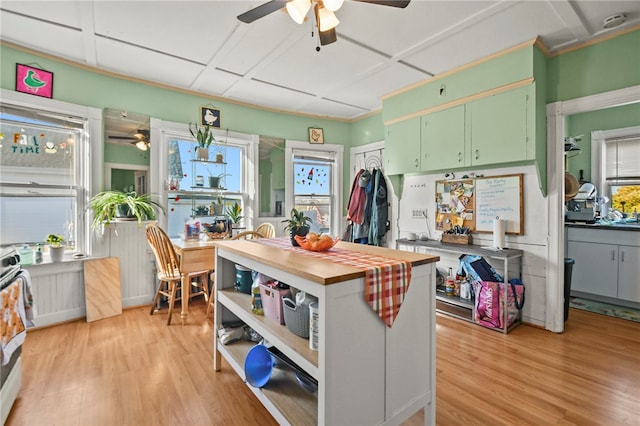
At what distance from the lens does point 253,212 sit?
4133mm

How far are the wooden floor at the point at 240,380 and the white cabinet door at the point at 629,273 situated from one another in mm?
565

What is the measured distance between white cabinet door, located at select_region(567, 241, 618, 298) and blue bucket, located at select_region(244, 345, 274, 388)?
3834mm

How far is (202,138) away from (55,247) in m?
1.83

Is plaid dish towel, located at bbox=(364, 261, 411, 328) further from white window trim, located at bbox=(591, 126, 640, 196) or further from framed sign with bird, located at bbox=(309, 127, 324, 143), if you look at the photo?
white window trim, located at bbox=(591, 126, 640, 196)

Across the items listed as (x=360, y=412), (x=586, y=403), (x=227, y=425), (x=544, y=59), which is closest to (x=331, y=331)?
(x=360, y=412)

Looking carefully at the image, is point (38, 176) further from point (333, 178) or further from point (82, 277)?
point (333, 178)

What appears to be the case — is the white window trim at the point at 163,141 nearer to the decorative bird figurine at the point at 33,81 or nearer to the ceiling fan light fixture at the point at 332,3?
the decorative bird figurine at the point at 33,81

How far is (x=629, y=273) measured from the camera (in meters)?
3.19

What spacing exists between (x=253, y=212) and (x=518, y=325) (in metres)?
3.31

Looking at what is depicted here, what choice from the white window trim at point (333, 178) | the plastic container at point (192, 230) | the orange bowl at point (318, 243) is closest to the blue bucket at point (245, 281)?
the orange bowl at point (318, 243)

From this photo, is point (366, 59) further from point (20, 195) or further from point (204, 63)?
point (20, 195)

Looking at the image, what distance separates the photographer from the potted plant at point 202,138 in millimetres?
3598

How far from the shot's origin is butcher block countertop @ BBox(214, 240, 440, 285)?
3.83ft

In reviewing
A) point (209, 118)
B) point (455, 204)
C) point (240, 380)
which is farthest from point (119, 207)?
point (455, 204)
